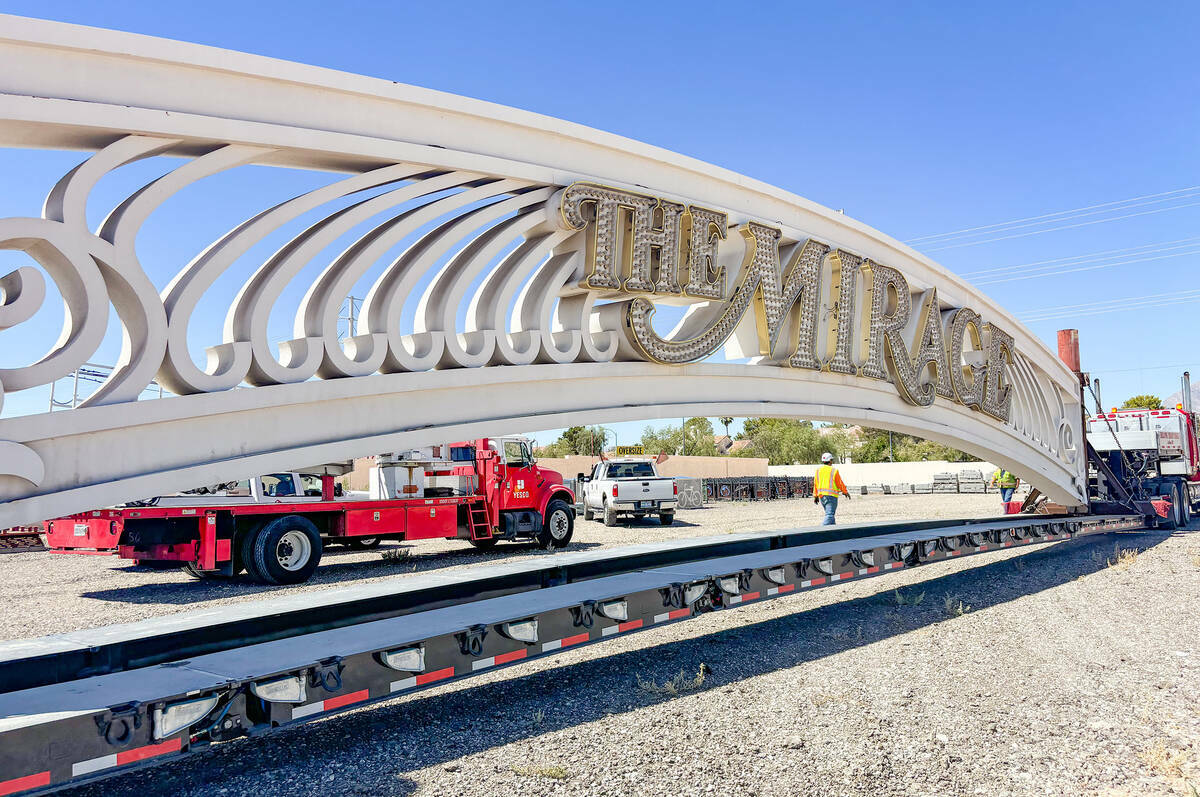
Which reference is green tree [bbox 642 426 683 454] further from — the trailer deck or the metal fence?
the trailer deck

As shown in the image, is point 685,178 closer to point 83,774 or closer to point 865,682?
point 865,682

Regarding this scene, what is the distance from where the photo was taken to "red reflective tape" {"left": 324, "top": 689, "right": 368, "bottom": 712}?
4887 millimetres

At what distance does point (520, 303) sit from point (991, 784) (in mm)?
5380

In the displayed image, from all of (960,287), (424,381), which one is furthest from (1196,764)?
(960,287)

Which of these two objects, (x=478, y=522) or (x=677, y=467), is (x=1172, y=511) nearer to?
(x=478, y=522)

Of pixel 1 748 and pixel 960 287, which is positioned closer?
pixel 1 748

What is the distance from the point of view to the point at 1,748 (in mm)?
3611

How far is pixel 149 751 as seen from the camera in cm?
412

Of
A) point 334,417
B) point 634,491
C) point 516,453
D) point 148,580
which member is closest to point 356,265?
point 334,417

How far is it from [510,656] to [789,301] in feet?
20.6

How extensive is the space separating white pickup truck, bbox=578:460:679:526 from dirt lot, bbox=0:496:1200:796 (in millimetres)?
14448

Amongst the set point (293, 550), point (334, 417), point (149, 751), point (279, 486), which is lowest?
point (149, 751)

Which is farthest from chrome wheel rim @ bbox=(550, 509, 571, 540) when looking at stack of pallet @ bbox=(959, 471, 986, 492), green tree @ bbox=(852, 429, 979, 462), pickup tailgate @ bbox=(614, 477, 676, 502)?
green tree @ bbox=(852, 429, 979, 462)

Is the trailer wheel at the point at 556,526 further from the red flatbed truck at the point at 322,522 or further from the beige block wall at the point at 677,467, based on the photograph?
the beige block wall at the point at 677,467
